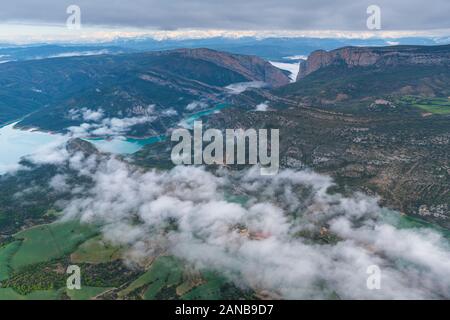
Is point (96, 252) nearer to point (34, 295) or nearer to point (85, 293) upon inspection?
point (85, 293)

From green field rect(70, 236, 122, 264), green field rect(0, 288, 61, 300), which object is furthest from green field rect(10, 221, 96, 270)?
green field rect(0, 288, 61, 300)

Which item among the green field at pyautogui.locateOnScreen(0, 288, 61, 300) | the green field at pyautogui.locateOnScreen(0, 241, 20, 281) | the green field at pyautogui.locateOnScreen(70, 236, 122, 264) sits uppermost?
the green field at pyautogui.locateOnScreen(70, 236, 122, 264)

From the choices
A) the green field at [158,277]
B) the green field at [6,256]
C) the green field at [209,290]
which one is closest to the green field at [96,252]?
the green field at [158,277]

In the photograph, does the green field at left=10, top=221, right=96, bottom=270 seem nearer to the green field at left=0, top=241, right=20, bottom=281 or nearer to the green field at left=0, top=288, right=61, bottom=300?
the green field at left=0, top=241, right=20, bottom=281

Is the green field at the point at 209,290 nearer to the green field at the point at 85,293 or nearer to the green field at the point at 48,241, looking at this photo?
the green field at the point at 85,293

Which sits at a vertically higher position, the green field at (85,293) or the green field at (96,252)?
the green field at (96,252)
